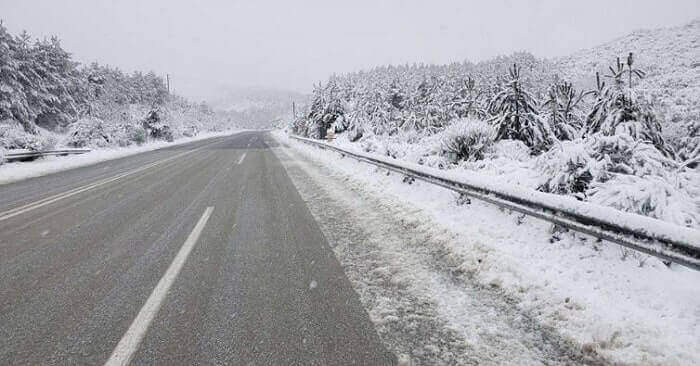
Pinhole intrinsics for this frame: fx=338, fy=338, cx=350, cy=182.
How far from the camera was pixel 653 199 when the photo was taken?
3980 millimetres

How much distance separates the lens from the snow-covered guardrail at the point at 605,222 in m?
2.66

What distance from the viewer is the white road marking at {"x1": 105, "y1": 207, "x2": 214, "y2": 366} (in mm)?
2447

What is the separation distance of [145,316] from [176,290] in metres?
0.47

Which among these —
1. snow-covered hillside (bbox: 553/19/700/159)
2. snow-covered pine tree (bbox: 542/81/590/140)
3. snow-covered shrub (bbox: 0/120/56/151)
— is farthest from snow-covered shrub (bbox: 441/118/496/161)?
snow-covered hillside (bbox: 553/19/700/159)

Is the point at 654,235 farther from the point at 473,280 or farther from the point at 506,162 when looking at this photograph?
the point at 506,162

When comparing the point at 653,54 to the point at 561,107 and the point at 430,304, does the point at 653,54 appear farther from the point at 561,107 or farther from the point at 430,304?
the point at 430,304

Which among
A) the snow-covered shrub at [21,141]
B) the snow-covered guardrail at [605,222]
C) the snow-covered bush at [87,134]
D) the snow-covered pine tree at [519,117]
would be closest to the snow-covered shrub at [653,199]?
the snow-covered guardrail at [605,222]

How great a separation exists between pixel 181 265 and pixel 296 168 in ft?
30.9

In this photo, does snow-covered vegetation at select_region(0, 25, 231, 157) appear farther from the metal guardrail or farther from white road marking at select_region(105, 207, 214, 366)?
white road marking at select_region(105, 207, 214, 366)

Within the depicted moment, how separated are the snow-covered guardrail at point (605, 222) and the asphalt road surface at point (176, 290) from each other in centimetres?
248

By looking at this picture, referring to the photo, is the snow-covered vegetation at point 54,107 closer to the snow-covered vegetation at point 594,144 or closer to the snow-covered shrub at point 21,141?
the snow-covered shrub at point 21,141

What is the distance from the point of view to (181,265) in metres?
4.04

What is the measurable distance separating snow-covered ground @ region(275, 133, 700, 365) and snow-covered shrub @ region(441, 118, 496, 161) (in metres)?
4.87

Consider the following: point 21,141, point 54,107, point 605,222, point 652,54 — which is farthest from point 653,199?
point 652,54
